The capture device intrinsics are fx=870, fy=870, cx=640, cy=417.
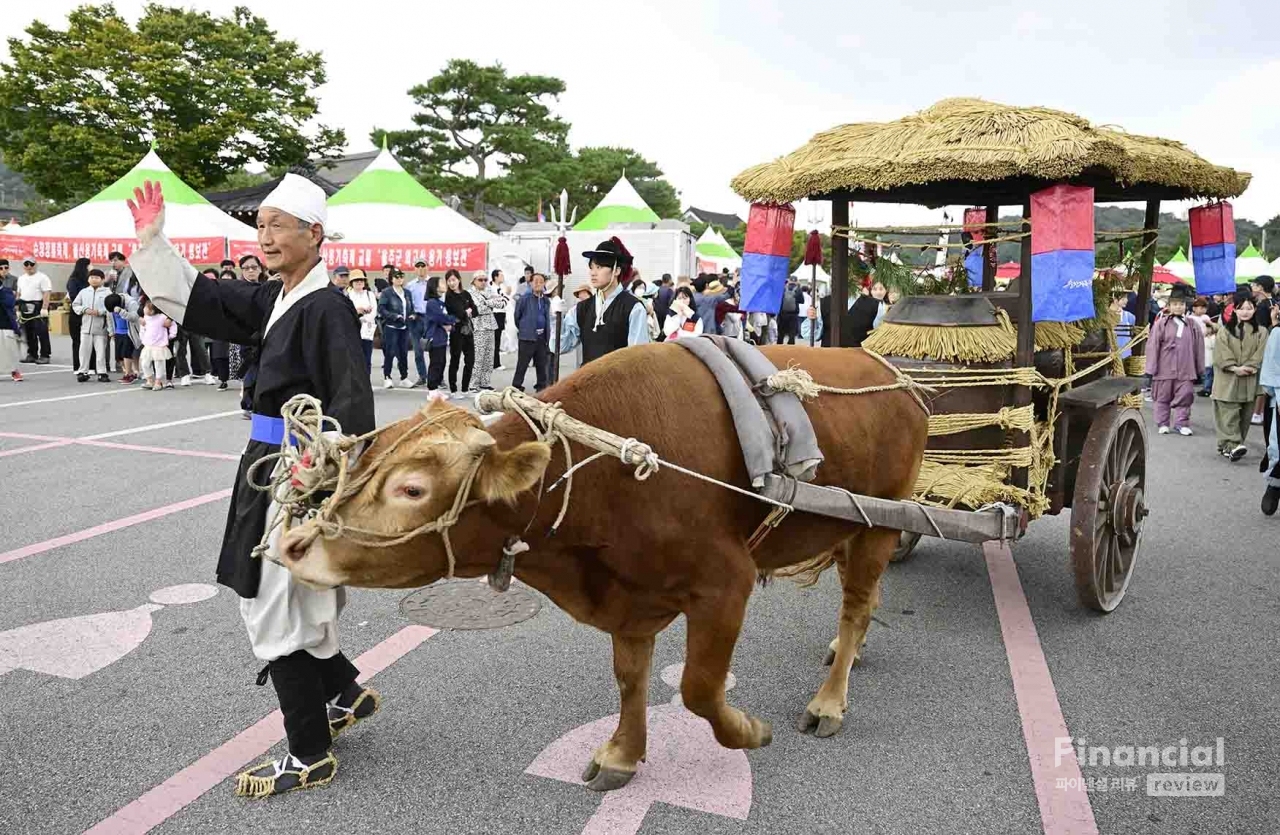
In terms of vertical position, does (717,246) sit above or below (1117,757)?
above

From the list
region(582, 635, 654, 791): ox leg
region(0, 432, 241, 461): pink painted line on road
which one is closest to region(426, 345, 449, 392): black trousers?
region(0, 432, 241, 461): pink painted line on road

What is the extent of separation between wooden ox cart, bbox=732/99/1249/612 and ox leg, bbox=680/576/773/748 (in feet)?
3.84

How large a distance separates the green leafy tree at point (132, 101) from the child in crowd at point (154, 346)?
1529cm

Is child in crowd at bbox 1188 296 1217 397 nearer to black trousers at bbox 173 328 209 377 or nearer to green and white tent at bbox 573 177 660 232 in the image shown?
black trousers at bbox 173 328 209 377

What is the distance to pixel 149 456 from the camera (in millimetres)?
7473

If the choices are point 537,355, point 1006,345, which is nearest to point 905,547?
point 1006,345

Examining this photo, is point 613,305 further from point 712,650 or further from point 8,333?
point 8,333

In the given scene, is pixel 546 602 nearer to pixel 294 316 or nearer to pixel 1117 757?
pixel 294 316

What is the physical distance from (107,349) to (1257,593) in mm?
13689

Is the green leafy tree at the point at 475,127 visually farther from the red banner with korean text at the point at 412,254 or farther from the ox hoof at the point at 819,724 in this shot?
the ox hoof at the point at 819,724

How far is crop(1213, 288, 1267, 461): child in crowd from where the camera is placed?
8359 millimetres

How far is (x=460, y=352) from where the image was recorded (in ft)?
41.6

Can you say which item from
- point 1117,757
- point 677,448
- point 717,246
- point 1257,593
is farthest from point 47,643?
point 717,246

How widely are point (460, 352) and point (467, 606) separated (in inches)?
349
